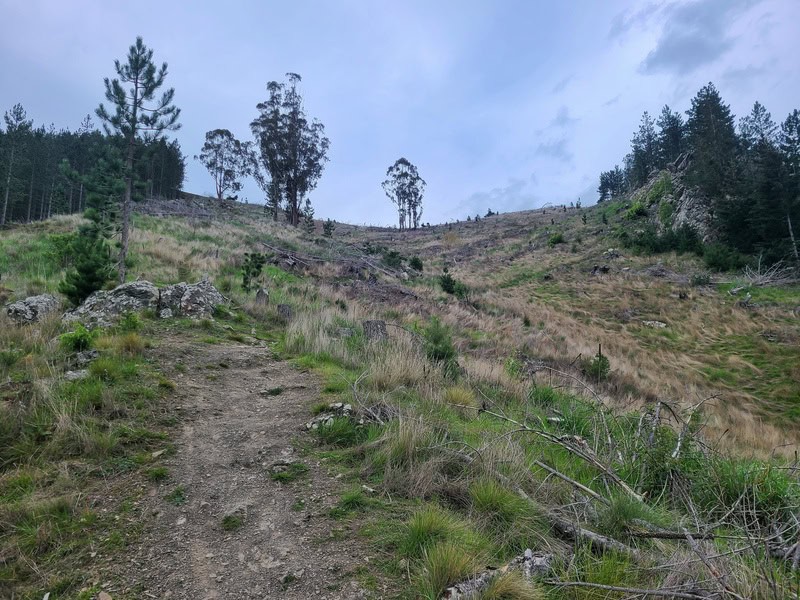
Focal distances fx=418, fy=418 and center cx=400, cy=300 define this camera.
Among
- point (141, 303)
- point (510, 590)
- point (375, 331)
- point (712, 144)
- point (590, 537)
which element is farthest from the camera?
point (712, 144)

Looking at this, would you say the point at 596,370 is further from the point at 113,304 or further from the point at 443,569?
the point at 113,304

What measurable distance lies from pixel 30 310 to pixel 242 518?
6759 millimetres

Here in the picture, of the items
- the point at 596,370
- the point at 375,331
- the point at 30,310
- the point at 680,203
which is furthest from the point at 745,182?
the point at 30,310

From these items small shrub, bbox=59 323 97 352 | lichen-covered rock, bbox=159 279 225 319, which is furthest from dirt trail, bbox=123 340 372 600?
lichen-covered rock, bbox=159 279 225 319

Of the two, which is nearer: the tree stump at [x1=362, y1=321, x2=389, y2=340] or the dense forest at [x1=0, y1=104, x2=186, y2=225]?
the tree stump at [x1=362, y1=321, x2=389, y2=340]

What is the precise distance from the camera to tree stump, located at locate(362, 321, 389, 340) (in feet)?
26.1

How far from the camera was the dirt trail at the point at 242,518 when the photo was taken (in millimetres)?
2369

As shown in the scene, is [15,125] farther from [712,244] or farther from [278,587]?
[712,244]

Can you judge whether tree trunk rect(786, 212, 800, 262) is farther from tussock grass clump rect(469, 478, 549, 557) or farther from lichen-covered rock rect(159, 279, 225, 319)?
lichen-covered rock rect(159, 279, 225, 319)

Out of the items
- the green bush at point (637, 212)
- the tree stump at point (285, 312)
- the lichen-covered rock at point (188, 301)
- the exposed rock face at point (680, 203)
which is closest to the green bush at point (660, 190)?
the exposed rock face at point (680, 203)

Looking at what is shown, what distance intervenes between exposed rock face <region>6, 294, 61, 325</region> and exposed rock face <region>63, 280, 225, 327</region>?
380 millimetres

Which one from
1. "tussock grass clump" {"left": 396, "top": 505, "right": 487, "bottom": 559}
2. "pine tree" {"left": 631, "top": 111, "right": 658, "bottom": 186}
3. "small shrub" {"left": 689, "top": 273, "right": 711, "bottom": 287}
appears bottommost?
"tussock grass clump" {"left": 396, "top": 505, "right": 487, "bottom": 559}

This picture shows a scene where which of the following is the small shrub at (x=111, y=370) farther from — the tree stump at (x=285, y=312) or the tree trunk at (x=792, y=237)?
the tree trunk at (x=792, y=237)

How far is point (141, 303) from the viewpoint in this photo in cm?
792
